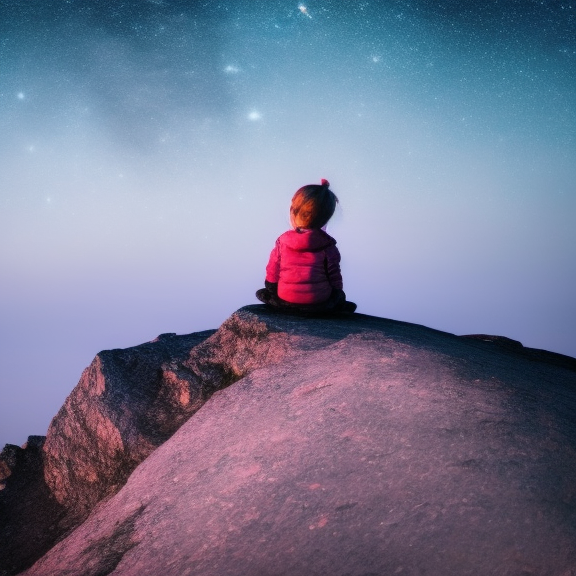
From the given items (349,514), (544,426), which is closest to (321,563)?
(349,514)

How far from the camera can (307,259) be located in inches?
201

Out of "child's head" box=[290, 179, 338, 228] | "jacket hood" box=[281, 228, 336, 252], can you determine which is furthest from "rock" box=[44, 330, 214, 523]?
"child's head" box=[290, 179, 338, 228]

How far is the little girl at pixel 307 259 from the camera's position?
5.10 metres

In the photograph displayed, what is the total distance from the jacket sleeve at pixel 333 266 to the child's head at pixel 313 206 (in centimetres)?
29

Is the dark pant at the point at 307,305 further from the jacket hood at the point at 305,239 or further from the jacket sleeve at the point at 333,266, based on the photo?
the jacket hood at the point at 305,239

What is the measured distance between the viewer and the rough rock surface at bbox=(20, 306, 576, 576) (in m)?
2.15

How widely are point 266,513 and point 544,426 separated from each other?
1678 millimetres

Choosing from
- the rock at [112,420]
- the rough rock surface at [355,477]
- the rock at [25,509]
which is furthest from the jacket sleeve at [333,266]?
the rock at [25,509]

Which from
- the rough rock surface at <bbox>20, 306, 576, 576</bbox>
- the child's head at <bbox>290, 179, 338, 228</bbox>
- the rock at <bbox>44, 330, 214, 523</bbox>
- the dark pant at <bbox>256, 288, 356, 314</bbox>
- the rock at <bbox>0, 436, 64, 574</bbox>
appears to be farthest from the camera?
the dark pant at <bbox>256, 288, 356, 314</bbox>

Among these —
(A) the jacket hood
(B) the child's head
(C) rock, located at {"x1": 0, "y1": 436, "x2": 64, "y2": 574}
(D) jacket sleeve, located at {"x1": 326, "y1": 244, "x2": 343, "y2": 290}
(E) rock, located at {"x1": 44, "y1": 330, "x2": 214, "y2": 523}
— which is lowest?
(C) rock, located at {"x1": 0, "y1": 436, "x2": 64, "y2": 574}

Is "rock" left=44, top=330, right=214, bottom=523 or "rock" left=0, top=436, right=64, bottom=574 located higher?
"rock" left=44, top=330, right=214, bottom=523

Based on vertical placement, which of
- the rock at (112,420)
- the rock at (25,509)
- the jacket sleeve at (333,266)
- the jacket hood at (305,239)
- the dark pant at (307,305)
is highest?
the jacket hood at (305,239)

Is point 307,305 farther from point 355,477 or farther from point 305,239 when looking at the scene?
point 355,477

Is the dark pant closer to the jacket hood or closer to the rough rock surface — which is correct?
the jacket hood
